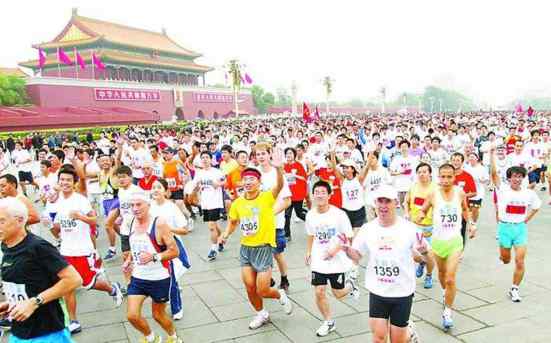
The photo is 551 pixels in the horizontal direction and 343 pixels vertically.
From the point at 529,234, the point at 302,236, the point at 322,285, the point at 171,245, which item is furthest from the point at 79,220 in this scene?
the point at 529,234

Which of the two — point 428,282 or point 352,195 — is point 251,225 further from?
point 352,195

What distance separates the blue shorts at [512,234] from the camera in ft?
17.8

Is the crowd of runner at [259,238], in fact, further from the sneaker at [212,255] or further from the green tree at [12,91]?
the green tree at [12,91]

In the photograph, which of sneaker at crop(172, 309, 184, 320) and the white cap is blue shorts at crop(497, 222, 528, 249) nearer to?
the white cap

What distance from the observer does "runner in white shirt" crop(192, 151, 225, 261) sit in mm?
7652

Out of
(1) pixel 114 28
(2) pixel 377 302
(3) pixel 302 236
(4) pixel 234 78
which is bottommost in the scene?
(3) pixel 302 236

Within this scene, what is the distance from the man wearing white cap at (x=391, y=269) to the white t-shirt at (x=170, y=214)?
2158mm

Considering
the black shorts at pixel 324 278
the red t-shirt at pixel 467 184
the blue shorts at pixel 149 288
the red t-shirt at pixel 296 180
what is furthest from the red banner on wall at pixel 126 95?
the black shorts at pixel 324 278

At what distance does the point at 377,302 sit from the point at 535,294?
2855 millimetres

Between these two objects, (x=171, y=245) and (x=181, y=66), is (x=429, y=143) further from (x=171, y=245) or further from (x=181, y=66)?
(x=181, y=66)

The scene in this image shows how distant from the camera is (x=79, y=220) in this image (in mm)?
5250

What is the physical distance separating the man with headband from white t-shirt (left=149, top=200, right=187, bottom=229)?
21.2 inches

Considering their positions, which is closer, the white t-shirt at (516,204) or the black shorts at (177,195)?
the white t-shirt at (516,204)

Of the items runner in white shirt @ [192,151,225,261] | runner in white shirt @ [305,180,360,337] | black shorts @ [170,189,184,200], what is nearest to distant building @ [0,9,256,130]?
black shorts @ [170,189,184,200]
